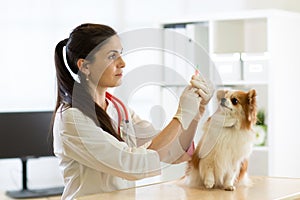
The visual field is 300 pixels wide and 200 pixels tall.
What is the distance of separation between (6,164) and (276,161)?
1.67m

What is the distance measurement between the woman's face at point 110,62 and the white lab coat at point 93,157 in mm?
124

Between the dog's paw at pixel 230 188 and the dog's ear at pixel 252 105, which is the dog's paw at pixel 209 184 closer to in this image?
the dog's paw at pixel 230 188

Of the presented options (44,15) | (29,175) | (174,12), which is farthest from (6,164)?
(174,12)

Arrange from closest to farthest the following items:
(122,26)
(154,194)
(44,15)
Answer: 1. (154,194)
2. (44,15)
3. (122,26)

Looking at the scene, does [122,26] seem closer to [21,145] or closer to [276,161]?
[21,145]

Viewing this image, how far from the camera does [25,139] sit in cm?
360

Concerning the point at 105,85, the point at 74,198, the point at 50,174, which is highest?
the point at 105,85

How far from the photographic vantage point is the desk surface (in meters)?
1.52

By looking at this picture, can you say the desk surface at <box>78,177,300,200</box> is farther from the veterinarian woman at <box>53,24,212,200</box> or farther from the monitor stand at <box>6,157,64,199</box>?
the monitor stand at <box>6,157,64,199</box>

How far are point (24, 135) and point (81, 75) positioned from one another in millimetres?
2080

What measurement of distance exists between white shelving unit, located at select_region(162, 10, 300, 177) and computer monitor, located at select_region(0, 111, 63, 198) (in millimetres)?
1033

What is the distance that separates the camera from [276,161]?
3270 mm

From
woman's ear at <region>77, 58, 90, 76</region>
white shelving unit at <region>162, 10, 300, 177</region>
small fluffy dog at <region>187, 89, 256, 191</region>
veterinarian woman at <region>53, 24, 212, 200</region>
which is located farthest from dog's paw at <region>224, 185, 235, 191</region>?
white shelving unit at <region>162, 10, 300, 177</region>

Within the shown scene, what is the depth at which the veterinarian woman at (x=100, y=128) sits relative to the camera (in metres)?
1.54
